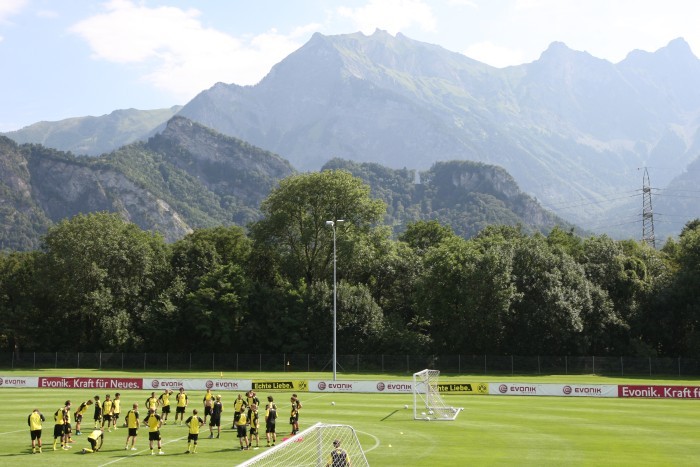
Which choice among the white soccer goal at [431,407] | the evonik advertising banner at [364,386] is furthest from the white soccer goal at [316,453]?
the evonik advertising banner at [364,386]

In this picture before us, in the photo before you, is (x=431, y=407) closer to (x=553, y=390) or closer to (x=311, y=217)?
(x=553, y=390)

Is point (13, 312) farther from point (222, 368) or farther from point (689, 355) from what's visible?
point (689, 355)

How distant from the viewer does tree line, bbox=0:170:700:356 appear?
3221 inches

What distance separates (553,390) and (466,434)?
2180 cm

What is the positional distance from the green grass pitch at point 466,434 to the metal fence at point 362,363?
27312mm

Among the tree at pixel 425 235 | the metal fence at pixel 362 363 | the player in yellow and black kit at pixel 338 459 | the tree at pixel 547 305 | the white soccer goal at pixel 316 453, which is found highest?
the tree at pixel 425 235

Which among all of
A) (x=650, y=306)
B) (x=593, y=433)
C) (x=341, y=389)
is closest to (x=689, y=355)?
(x=650, y=306)

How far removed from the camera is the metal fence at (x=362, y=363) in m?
76.7

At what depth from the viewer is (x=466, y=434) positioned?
112 feet

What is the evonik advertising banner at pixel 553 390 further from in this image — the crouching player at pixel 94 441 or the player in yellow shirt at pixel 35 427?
the player in yellow shirt at pixel 35 427

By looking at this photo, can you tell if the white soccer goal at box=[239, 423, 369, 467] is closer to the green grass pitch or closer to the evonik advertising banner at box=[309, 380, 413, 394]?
the green grass pitch

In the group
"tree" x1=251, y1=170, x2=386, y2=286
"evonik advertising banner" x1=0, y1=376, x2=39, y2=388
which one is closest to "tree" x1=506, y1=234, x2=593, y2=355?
"tree" x1=251, y1=170, x2=386, y2=286

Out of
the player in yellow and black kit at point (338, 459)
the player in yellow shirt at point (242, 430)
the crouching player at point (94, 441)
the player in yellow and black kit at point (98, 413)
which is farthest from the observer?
the player in yellow and black kit at point (98, 413)

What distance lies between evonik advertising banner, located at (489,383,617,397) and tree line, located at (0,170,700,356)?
26.3 meters
